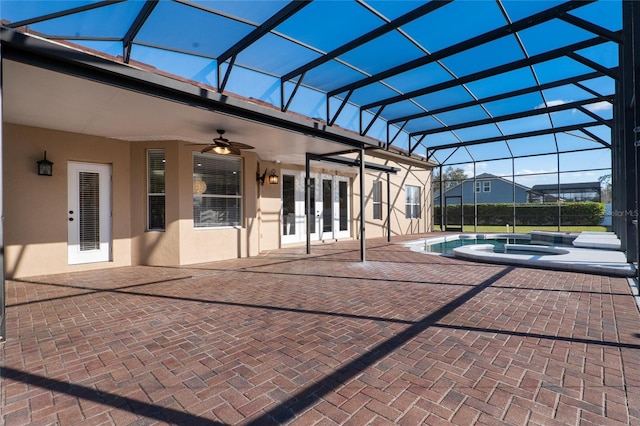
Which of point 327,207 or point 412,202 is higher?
point 412,202

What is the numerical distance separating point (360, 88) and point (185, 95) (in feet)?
15.2

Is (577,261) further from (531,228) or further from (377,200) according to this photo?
(531,228)

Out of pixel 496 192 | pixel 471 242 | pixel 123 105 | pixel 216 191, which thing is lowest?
pixel 471 242

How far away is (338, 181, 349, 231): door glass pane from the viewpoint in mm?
11938

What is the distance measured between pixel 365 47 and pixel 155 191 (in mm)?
5282

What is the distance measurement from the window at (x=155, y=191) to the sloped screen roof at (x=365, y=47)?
2.34 metres

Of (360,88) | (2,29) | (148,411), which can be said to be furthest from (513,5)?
(148,411)

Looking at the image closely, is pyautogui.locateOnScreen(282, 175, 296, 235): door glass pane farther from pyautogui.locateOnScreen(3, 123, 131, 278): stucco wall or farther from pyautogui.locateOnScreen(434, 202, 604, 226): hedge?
pyautogui.locateOnScreen(434, 202, 604, 226): hedge

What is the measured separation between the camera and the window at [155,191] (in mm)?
6844

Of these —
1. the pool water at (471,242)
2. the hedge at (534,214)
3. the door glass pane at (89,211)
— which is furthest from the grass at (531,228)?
the door glass pane at (89,211)

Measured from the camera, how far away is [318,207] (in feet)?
35.7

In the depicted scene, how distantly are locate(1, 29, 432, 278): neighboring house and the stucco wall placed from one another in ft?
0.06

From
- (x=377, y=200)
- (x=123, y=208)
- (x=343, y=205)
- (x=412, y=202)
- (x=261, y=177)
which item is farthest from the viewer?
(x=412, y=202)

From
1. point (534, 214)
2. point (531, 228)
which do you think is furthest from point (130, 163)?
point (534, 214)
